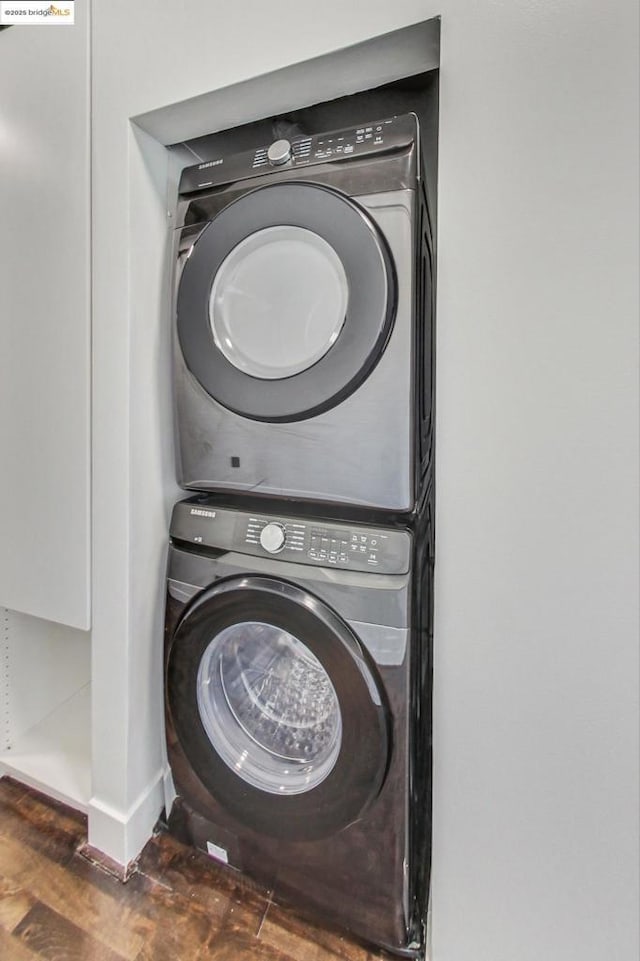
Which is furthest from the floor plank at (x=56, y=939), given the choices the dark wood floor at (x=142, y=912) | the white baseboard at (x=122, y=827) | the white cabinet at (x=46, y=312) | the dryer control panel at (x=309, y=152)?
the dryer control panel at (x=309, y=152)

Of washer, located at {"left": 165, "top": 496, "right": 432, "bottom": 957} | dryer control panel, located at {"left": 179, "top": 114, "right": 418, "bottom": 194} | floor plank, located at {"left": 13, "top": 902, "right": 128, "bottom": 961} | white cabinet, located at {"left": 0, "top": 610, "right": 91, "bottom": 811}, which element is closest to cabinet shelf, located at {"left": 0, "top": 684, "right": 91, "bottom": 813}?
white cabinet, located at {"left": 0, "top": 610, "right": 91, "bottom": 811}

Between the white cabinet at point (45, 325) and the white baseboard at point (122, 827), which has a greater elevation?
the white cabinet at point (45, 325)

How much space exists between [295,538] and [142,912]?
1036 millimetres

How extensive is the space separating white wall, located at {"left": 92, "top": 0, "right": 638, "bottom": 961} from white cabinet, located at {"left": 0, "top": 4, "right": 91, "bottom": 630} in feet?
1.82

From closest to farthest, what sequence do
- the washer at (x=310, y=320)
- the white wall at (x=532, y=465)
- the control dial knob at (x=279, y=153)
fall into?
the white wall at (x=532, y=465)
the washer at (x=310, y=320)
the control dial knob at (x=279, y=153)

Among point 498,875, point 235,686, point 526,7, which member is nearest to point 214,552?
point 235,686

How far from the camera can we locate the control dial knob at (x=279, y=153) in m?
1.00

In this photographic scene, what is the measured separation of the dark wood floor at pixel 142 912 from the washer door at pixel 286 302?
124 cm

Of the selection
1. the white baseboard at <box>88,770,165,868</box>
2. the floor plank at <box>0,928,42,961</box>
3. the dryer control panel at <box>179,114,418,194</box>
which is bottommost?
the floor plank at <box>0,928,42,961</box>

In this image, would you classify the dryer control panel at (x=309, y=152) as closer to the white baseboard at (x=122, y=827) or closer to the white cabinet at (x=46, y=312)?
the white cabinet at (x=46, y=312)

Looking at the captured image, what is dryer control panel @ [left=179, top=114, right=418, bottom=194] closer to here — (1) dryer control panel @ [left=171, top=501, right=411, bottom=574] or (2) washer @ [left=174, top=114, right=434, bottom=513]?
(2) washer @ [left=174, top=114, right=434, bottom=513]

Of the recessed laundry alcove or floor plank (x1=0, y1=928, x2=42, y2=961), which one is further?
the recessed laundry alcove

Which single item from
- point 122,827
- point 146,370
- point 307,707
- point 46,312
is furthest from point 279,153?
point 122,827

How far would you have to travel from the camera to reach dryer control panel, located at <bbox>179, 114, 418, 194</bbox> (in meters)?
0.91
